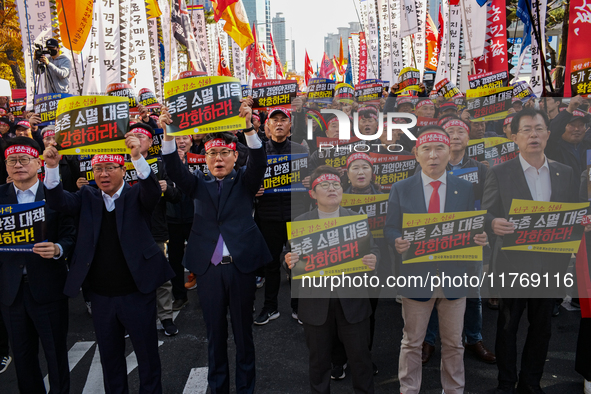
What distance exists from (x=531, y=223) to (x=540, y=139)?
28.4 inches

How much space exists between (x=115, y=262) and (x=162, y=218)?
1778 mm

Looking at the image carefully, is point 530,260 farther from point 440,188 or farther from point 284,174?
point 284,174

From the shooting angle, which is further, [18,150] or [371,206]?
[371,206]

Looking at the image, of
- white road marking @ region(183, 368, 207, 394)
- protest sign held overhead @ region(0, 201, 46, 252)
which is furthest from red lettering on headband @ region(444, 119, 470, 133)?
protest sign held overhead @ region(0, 201, 46, 252)

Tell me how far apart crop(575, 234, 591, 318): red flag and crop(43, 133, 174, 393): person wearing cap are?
11.9ft

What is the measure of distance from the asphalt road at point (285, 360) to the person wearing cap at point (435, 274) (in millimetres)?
499

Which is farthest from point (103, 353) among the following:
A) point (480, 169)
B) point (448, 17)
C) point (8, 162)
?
point (448, 17)

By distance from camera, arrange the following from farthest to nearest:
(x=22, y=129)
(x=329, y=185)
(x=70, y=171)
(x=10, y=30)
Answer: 1. (x=10, y=30)
2. (x=22, y=129)
3. (x=70, y=171)
4. (x=329, y=185)

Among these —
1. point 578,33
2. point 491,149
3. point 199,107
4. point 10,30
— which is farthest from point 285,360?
point 10,30

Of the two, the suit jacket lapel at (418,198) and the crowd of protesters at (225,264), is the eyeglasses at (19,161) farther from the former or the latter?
the suit jacket lapel at (418,198)

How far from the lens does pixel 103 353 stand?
3125 mm

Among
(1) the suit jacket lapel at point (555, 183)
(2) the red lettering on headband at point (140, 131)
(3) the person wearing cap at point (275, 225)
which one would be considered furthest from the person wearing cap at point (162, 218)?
(1) the suit jacket lapel at point (555, 183)

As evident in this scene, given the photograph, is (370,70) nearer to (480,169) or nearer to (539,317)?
(480,169)

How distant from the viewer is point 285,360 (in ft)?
13.1
